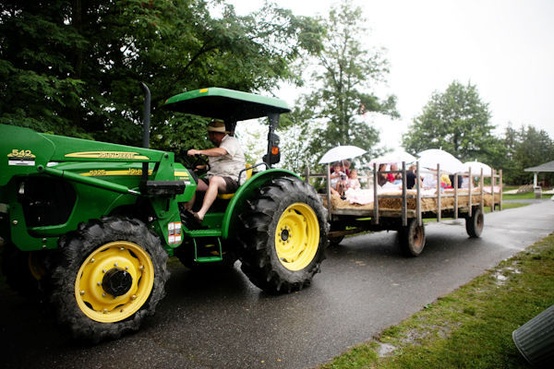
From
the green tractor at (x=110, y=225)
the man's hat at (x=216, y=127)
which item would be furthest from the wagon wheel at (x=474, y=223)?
the man's hat at (x=216, y=127)

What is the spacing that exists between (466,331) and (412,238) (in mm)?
3379

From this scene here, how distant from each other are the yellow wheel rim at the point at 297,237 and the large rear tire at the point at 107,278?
1675 mm

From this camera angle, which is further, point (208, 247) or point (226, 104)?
point (226, 104)

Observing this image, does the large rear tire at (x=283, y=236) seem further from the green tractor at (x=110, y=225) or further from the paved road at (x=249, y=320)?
the paved road at (x=249, y=320)

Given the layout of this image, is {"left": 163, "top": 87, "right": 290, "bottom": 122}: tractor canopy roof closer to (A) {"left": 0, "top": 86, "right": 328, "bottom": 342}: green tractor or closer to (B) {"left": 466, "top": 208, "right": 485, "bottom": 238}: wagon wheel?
(A) {"left": 0, "top": 86, "right": 328, "bottom": 342}: green tractor

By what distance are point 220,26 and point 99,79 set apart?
2.78 meters

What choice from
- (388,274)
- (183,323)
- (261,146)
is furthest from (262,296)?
(261,146)

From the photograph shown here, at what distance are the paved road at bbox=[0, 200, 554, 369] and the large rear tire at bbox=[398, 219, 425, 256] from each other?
1.22 feet

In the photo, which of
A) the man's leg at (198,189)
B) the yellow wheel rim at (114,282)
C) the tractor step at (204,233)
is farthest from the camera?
the man's leg at (198,189)

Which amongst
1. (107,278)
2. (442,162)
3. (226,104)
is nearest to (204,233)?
(107,278)

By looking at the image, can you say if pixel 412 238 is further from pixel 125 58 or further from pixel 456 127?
pixel 456 127

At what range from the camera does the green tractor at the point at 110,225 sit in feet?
9.43

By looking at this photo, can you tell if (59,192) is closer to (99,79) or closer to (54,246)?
(54,246)

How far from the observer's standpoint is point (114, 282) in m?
3.05
